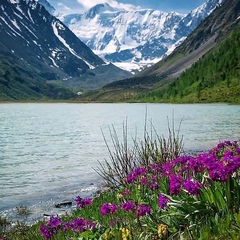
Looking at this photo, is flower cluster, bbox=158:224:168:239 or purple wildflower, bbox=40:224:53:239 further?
purple wildflower, bbox=40:224:53:239

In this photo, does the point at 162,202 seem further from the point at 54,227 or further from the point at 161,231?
the point at 54,227

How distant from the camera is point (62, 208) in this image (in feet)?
61.7

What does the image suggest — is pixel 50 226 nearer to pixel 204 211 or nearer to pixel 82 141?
pixel 204 211

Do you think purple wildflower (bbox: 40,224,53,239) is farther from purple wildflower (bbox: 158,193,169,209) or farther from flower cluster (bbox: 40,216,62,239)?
purple wildflower (bbox: 158,193,169,209)

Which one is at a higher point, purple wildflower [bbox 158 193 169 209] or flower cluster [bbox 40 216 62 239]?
purple wildflower [bbox 158 193 169 209]

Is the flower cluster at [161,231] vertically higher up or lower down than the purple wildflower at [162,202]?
lower down

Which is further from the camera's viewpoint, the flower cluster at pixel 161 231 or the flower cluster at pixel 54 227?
the flower cluster at pixel 54 227

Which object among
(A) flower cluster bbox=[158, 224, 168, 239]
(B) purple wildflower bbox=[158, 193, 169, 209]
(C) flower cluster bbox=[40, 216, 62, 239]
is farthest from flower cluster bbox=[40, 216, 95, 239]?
(A) flower cluster bbox=[158, 224, 168, 239]

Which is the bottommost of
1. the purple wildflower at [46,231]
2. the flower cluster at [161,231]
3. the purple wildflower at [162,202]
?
the purple wildflower at [46,231]

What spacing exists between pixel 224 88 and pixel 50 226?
176m

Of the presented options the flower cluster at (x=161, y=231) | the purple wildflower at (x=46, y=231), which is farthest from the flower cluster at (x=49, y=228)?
the flower cluster at (x=161, y=231)

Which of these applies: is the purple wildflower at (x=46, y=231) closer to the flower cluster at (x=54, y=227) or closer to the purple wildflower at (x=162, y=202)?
the flower cluster at (x=54, y=227)

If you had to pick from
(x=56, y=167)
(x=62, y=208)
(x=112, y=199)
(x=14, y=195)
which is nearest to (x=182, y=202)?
(x=112, y=199)

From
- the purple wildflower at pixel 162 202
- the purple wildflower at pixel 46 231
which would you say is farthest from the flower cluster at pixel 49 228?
the purple wildflower at pixel 162 202
